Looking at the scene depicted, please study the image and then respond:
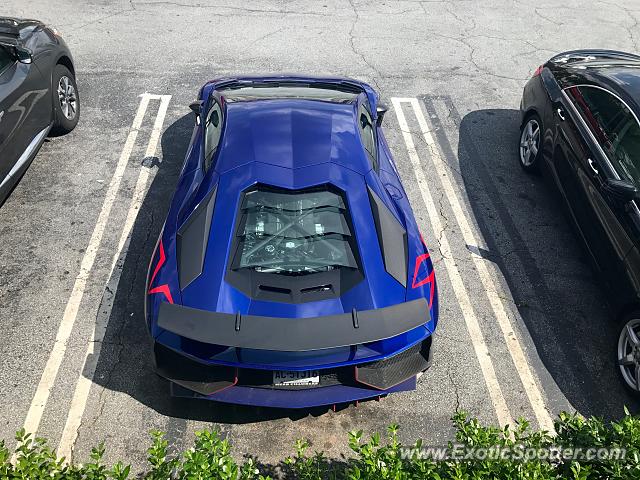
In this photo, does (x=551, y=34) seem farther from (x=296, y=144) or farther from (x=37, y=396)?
(x=37, y=396)

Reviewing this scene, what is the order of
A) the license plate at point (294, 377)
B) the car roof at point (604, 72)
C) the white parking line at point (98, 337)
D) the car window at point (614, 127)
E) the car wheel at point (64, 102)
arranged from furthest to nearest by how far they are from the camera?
the car wheel at point (64, 102) → the car roof at point (604, 72) → the car window at point (614, 127) → the white parking line at point (98, 337) → the license plate at point (294, 377)

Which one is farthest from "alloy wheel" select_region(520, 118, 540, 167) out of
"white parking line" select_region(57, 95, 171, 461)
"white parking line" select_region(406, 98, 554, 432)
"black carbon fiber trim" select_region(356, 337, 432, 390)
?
"white parking line" select_region(57, 95, 171, 461)

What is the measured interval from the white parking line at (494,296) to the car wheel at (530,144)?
0.97 metres

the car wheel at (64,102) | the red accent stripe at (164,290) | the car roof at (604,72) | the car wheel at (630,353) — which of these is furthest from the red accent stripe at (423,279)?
the car wheel at (64,102)

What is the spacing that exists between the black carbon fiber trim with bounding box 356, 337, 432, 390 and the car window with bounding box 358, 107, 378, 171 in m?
1.55

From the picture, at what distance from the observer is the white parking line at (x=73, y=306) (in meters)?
4.03

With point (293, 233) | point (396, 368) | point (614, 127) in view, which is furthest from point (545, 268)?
point (293, 233)

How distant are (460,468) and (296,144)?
8.53 ft

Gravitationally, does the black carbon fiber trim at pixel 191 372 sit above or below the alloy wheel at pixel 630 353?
above

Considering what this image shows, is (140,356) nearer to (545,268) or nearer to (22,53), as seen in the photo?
(22,53)

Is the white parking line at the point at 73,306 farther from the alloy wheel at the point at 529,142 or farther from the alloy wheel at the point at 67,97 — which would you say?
the alloy wheel at the point at 529,142

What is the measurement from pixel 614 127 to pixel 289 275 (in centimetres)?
360

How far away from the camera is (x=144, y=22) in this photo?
9.62 metres

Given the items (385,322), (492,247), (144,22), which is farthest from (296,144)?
(144,22)
